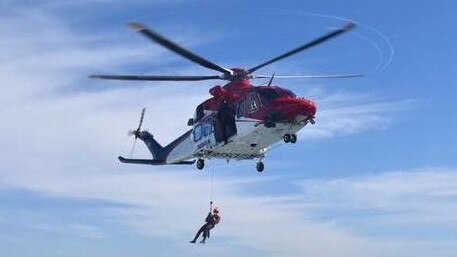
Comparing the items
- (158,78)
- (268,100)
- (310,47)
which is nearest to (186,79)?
(158,78)

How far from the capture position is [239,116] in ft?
199

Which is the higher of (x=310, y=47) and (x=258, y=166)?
(x=310, y=47)

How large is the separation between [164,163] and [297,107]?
64.3ft

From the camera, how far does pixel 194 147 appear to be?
65.2 metres

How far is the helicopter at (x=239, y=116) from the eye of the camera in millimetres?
56594

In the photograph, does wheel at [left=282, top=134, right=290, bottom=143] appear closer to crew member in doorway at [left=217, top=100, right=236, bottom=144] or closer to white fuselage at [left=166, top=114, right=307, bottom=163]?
white fuselage at [left=166, top=114, right=307, bottom=163]

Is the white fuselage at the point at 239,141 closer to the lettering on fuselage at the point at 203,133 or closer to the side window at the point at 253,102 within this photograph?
the lettering on fuselage at the point at 203,133

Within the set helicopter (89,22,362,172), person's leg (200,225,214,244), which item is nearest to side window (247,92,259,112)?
helicopter (89,22,362,172)

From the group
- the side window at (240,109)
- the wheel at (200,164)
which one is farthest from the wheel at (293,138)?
the wheel at (200,164)

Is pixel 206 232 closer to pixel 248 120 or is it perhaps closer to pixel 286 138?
pixel 248 120

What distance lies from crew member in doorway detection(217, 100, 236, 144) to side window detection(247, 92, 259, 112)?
2093 millimetres

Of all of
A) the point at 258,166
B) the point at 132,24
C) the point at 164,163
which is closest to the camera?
the point at 132,24

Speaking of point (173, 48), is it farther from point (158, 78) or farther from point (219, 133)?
point (219, 133)

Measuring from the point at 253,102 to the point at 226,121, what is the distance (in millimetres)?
3093
